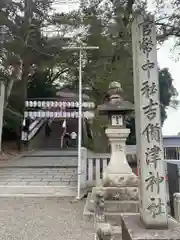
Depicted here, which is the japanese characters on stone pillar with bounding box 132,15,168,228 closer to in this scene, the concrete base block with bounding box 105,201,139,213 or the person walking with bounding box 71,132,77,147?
the concrete base block with bounding box 105,201,139,213

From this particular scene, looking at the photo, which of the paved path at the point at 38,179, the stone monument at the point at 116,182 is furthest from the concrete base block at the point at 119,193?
the paved path at the point at 38,179

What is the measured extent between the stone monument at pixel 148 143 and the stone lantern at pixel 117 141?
1820 millimetres

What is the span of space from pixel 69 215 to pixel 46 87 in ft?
37.9

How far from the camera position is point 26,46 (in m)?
7.83

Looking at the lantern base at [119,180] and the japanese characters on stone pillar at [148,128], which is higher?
the japanese characters on stone pillar at [148,128]

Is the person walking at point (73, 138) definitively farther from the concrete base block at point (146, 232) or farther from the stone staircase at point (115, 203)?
the concrete base block at point (146, 232)

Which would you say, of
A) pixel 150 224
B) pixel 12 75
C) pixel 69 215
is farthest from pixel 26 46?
pixel 150 224

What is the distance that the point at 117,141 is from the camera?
14.3ft

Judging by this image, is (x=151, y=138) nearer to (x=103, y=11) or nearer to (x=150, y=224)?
(x=150, y=224)

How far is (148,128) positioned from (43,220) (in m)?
2.78

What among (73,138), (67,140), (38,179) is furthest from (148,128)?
(73,138)

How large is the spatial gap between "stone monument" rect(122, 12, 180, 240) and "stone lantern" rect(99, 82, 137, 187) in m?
1.82

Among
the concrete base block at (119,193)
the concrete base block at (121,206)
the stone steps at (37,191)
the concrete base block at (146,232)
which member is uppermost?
the concrete base block at (146,232)

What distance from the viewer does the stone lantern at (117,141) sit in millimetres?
4000
